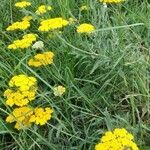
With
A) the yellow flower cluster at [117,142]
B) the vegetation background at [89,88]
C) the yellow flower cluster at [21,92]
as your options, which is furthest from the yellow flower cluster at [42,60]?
the yellow flower cluster at [117,142]

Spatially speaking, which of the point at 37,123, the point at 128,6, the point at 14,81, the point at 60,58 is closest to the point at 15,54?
the point at 60,58

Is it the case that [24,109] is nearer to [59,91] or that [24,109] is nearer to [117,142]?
[59,91]

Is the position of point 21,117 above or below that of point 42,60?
below

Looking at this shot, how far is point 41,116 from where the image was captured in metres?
1.82

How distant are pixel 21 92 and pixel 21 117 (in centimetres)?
11

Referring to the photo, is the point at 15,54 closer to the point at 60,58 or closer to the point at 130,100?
the point at 60,58

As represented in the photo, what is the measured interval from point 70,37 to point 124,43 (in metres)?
0.27

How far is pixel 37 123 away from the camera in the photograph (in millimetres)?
1785

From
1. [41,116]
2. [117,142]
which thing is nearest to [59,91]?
[41,116]

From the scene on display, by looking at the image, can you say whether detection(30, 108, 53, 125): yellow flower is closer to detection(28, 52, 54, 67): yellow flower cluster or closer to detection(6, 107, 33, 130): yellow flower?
detection(6, 107, 33, 130): yellow flower

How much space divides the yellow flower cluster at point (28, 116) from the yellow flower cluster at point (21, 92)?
1.5 inches

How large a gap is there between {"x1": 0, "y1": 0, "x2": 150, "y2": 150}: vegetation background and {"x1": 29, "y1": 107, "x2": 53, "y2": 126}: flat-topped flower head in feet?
0.12

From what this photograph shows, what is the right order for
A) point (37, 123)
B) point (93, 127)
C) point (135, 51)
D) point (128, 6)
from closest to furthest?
point (37, 123)
point (93, 127)
point (135, 51)
point (128, 6)

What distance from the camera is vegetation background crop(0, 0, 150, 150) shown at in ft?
6.09
